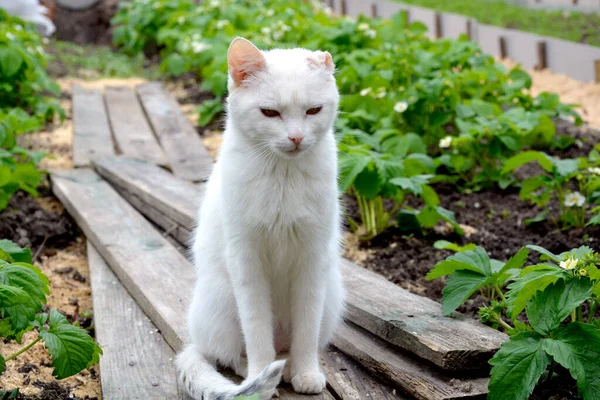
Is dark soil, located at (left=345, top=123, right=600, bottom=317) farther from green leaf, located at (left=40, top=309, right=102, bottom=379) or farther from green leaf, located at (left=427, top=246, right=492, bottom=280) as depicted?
green leaf, located at (left=40, top=309, right=102, bottom=379)

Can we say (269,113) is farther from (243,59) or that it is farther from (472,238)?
(472,238)

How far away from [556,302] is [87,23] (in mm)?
12314

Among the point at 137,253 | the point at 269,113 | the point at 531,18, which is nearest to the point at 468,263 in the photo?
the point at 269,113

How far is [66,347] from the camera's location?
8.18ft

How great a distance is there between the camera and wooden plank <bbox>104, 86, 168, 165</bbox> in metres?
6.24

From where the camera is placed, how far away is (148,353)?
315cm

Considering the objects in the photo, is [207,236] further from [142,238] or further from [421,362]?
[142,238]

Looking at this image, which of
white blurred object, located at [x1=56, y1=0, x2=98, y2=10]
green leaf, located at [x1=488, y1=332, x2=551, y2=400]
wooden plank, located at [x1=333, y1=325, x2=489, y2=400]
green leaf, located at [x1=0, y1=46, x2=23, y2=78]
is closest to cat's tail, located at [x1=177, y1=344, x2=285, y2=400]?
wooden plank, located at [x1=333, y1=325, x2=489, y2=400]

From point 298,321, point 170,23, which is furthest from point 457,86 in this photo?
point 170,23

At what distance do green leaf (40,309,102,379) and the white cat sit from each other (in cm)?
39

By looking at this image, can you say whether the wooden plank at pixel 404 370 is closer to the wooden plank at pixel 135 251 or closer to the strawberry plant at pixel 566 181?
the wooden plank at pixel 135 251

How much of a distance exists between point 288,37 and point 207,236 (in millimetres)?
5270

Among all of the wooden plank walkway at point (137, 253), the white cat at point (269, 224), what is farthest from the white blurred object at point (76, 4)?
the white cat at point (269, 224)

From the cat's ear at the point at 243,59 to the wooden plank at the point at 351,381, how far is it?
118 cm
